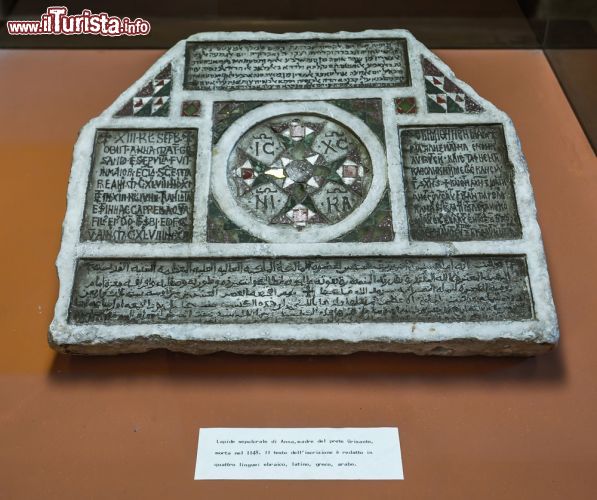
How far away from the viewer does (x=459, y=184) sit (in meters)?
3.79

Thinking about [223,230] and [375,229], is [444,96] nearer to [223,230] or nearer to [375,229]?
[375,229]

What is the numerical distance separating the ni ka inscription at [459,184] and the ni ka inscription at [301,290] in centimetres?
19

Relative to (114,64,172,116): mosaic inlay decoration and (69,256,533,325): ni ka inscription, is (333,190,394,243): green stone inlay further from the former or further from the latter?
(114,64,172,116): mosaic inlay decoration

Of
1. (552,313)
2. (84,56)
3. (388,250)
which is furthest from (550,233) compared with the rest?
(84,56)

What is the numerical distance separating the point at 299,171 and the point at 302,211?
0.93 ft

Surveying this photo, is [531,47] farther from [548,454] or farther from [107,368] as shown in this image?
[107,368]

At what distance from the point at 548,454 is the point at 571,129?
87.7 inches

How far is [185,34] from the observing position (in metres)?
4.73

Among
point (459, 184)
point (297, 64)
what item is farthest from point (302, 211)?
point (297, 64)

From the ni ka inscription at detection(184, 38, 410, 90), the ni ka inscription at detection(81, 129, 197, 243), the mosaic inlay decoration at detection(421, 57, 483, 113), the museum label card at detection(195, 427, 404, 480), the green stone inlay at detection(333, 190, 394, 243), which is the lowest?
the museum label card at detection(195, 427, 404, 480)

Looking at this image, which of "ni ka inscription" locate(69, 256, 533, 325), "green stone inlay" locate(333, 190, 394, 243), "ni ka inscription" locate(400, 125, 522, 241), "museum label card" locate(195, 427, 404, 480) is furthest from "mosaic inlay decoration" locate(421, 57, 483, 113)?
"museum label card" locate(195, 427, 404, 480)

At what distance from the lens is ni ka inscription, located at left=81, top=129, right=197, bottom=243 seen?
12.0ft

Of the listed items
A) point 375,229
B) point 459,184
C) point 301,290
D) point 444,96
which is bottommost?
point 301,290

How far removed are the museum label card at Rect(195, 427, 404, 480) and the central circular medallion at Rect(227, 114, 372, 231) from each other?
1121mm
